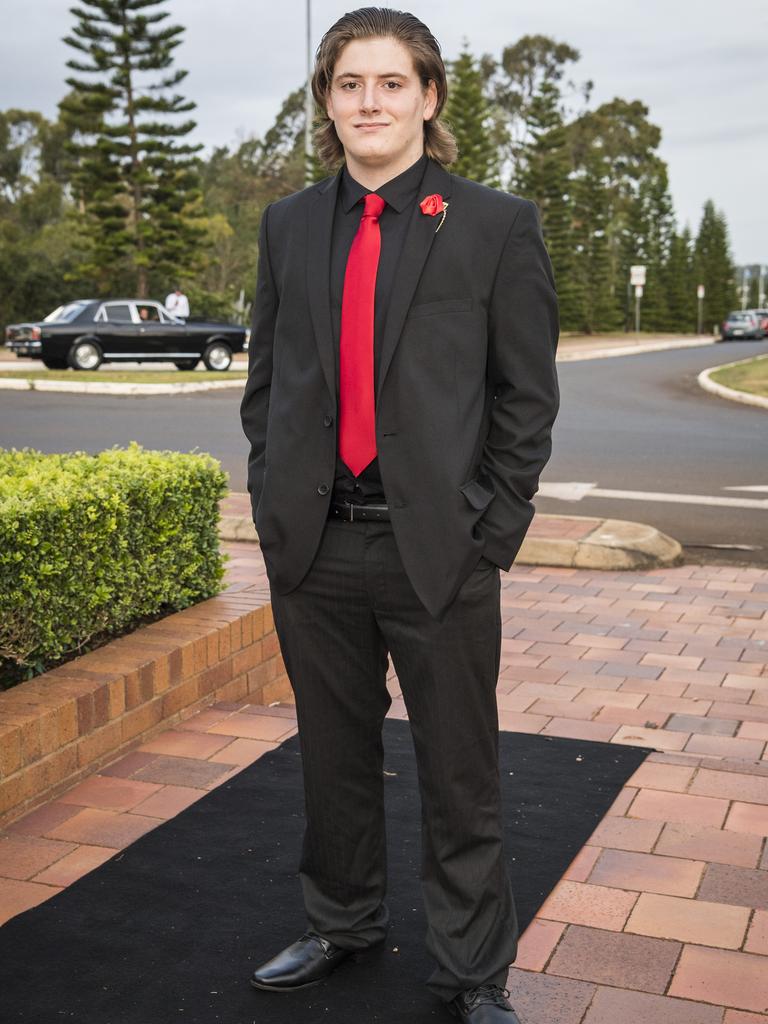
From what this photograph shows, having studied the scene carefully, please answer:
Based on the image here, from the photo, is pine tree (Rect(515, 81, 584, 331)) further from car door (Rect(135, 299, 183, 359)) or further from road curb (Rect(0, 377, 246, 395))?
road curb (Rect(0, 377, 246, 395))

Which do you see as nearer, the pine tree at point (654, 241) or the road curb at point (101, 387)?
the road curb at point (101, 387)

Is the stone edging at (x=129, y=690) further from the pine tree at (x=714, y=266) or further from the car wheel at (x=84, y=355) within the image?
the pine tree at (x=714, y=266)

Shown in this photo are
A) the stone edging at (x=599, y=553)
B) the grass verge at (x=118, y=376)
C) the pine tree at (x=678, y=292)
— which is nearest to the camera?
the stone edging at (x=599, y=553)

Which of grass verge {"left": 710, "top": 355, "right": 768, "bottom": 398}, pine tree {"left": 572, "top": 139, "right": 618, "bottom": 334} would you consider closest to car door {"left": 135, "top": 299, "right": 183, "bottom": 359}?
grass verge {"left": 710, "top": 355, "right": 768, "bottom": 398}

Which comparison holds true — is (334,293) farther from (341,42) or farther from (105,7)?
(105,7)

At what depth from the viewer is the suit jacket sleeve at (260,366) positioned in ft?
8.77

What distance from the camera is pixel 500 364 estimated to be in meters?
2.46

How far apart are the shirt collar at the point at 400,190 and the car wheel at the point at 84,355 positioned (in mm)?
21276

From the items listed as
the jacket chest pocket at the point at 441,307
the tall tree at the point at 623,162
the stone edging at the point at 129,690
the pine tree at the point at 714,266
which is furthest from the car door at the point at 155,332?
the pine tree at the point at 714,266

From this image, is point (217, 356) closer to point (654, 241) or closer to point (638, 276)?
point (638, 276)

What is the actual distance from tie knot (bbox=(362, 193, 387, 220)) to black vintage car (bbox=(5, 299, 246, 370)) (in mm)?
21285

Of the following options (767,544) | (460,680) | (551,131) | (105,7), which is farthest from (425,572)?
(551,131)

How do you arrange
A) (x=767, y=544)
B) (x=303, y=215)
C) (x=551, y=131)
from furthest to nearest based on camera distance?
1. (x=551, y=131)
2. (x=767, y=544)
3. (x=303, y=215)

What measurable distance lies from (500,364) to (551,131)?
5174 cm
